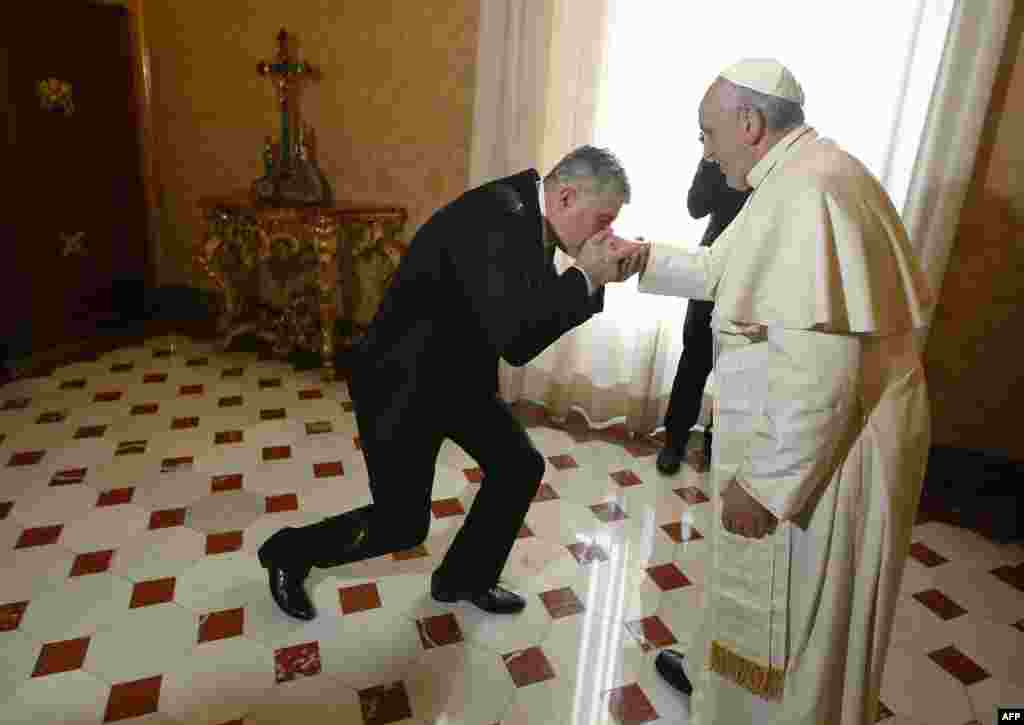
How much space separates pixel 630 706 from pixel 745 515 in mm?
865

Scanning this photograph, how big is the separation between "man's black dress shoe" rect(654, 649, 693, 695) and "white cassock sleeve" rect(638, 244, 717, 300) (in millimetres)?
1145

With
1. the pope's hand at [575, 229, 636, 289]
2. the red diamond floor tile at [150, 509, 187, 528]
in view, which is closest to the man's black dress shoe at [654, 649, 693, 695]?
the pope's hand at [575, 229, 636, 289]

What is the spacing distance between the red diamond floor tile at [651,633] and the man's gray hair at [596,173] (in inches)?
57.2

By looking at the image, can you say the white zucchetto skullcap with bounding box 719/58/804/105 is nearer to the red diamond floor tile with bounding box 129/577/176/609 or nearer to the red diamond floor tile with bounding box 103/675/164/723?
the red diamond floor tile with bounding box 103/675/164/723

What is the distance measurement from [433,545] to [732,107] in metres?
1.92

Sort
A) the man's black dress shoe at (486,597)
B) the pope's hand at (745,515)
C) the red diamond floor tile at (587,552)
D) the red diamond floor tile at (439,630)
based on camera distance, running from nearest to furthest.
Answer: the pope's hand at (745,515)
the red diamond floor tile at (439,630)
the man's black dress shoe at (486,597)
the red diamond floor tile at (587,552)

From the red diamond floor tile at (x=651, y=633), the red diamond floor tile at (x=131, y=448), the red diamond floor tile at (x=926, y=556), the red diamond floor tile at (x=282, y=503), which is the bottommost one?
the red diamond floor tile at (x=926, y=556)

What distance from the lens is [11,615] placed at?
2.11 meters

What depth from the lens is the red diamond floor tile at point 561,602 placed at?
2.31 metres

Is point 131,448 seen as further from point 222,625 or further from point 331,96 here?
point 331,96

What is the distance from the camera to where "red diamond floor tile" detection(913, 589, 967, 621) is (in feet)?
8.14

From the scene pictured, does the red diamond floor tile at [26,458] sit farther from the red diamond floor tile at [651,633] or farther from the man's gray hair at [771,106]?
the man's gray hair at [771,106]

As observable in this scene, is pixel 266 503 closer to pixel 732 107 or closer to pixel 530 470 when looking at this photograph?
pixel 530 470

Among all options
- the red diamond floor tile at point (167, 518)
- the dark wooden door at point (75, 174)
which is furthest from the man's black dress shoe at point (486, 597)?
the dark wooden door at point (75, 174)
